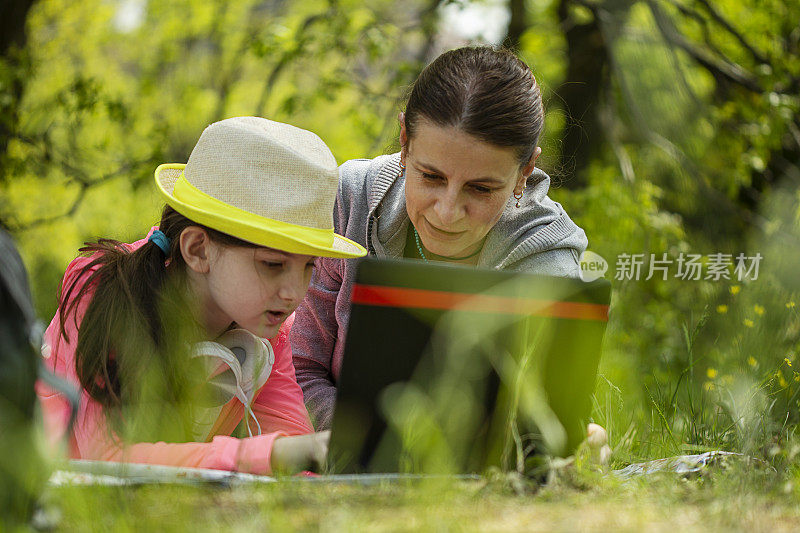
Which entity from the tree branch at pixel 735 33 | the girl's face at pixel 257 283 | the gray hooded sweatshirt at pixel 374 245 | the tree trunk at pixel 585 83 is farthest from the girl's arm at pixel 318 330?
the tree branch at pixel 735 33

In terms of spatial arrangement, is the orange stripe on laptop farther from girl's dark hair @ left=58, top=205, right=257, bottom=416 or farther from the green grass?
girl's dark hair @ left=58, top=205, right=257, bottom=416

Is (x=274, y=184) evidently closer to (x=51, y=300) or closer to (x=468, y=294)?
(x=468, y=294)

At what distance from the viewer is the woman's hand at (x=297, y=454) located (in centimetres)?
190

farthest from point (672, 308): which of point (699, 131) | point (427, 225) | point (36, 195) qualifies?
point (36, 195)

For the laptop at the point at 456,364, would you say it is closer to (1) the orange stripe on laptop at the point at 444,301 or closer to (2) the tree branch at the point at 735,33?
(1) the orange stripe on laptop at the point at 444,301

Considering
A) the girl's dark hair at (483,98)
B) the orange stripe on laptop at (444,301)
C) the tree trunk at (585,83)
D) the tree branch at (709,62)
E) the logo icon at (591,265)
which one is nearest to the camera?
the orange stripe on laptop at (444,301)

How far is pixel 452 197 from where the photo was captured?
277 cm

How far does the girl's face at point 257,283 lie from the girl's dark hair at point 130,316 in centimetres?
5

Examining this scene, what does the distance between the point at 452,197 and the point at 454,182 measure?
0.16 feet

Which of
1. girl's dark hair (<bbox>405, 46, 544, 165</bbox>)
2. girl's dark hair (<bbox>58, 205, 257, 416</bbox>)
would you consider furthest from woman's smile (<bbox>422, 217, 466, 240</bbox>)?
girl's dark hair (<bbox>58, 205, 257, 416</bbox>)

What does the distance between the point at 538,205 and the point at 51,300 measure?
3889 mm

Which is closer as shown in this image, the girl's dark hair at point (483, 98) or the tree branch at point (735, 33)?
the girl's dark hair at point (483, 98)

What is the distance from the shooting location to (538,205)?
125 inches

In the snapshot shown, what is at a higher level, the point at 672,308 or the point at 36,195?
the point at 672,308
